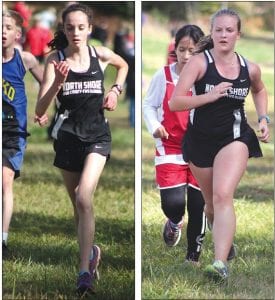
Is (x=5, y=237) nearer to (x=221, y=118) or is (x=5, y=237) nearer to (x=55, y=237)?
(x=55, y=237)

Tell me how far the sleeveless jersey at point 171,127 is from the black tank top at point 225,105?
0.56 ft

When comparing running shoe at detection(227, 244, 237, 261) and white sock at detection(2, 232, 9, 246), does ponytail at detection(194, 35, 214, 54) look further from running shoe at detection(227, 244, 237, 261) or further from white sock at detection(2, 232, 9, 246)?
white sock at detection(2, 232, 9, 246)

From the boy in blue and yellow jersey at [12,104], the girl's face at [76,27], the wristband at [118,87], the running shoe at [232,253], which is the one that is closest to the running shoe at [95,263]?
the boy in blue and yellow jersey at [12,104]

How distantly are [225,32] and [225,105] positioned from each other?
271 millimetres

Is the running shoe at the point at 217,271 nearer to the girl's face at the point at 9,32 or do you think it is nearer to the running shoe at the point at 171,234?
the running shoe at the point at 171,234

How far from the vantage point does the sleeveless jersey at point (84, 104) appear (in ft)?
14.2

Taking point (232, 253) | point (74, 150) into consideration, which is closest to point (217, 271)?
point (232, 253)

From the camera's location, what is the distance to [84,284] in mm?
4344

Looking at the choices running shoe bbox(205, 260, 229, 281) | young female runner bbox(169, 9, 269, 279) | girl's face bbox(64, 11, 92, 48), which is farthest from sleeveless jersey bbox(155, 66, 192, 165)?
running shoe bbox(205, 260, 229, 281)

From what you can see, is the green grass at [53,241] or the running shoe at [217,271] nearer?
the running shoe at [217,271]

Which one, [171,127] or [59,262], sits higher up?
[171,127]

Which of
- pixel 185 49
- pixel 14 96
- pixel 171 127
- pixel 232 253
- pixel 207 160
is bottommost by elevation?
pixel 232 253

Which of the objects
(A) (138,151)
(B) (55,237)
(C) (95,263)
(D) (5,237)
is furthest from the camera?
(B) (55,237)

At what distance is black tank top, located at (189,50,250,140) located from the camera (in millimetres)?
4199
